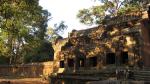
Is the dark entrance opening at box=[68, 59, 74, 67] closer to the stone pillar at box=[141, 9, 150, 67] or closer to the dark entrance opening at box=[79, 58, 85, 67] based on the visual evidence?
the dark entrance opening at box=[79, 58, 85, 67]

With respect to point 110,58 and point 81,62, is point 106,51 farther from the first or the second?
point 81,62

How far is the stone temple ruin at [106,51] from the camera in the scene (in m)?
27.3

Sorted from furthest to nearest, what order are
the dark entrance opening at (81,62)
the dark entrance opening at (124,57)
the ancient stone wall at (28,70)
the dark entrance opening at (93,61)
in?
the ancient stone wall at (28,70)
the dark entrance opening at (81,62)
the dark entrance opening at (93,61)
the dark entrance opening at (124,57)

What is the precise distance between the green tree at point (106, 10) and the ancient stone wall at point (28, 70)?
10.3 metres

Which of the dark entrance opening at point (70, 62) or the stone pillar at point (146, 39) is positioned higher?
the stone pillar at point (146, 39)

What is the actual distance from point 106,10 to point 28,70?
15.9m

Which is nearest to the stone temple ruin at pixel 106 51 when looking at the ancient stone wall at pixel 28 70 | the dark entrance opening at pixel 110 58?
the dark entrance opening at pixel 110 58

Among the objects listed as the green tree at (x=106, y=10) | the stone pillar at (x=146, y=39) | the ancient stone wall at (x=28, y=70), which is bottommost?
the ancient stone wall at (x=28, y=70)

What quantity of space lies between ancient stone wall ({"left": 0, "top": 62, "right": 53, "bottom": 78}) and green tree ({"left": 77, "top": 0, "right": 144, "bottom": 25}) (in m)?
10.3

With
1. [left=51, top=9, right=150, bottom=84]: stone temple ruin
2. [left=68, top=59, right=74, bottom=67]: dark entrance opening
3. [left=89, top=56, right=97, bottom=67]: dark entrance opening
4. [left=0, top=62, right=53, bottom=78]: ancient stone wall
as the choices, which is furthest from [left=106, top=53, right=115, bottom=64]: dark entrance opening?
[left=0, top=62, right=53, bottom=78]: ancient stone wall

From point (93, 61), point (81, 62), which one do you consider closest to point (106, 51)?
point (93, 61)

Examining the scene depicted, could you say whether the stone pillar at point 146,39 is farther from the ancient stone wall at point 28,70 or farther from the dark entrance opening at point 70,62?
the ancient stone wall at point 28,70

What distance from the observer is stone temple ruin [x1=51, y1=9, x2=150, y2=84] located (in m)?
27.3

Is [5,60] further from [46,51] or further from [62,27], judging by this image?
[62,27]
